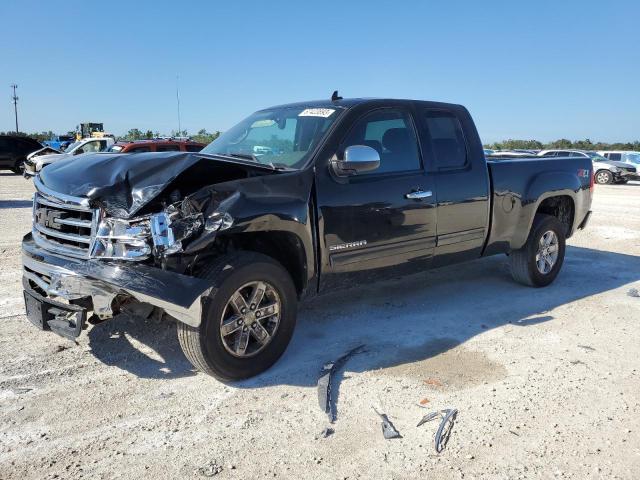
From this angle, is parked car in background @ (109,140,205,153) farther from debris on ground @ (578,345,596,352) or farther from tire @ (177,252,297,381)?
debris on ground @ (578,345,596,352)

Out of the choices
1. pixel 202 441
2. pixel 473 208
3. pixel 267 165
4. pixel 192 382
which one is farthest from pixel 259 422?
pixel 473 208

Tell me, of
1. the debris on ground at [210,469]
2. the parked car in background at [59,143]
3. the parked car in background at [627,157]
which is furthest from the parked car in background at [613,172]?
the parked car in background at [59,143]

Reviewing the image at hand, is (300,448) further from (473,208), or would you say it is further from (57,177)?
(473,208)

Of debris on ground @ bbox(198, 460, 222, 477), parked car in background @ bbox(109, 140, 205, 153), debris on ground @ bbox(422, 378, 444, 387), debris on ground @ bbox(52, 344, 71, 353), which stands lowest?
debris on ground @ bbox(198, 460, 222, 477)

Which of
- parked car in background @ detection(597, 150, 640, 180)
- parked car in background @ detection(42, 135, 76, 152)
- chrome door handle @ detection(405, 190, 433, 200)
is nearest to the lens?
chrome door handle @ detection(405, 190, 433, 200)

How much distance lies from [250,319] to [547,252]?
3.99 meters

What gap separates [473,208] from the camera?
5.07 metres

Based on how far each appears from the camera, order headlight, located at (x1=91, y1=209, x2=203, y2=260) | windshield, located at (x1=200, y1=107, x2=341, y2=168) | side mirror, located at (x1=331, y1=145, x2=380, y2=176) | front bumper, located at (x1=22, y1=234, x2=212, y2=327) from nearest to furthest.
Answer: front bumper, located at (x1=22, y1=234, x2=212, y2=327) → headlight, located at (x1=91, y1=209, x2=203, y2=260) → side mirror, located at (x1=331, y1=145, x2=380, y2=176) → windshield, located at (x1=200, y1=107, x2=341, y2=168)

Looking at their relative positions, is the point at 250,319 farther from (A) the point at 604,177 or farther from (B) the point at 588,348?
(A) the point at 604,177

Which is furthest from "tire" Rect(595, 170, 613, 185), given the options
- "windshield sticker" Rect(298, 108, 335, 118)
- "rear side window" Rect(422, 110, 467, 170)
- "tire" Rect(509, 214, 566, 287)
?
"windshield sticker" Rect(298, 108, 335, 118)

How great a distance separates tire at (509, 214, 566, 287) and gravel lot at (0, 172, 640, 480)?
58 centimetres

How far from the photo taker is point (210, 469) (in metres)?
2.68

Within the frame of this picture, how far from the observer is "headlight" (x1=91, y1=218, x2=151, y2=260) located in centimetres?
324

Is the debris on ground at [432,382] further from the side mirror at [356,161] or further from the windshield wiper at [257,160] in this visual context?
the windshield wiper at [257,160]
